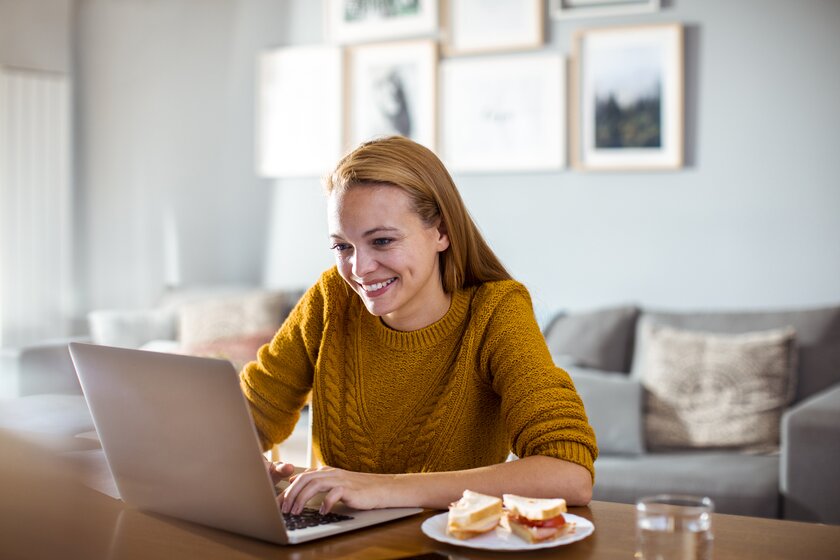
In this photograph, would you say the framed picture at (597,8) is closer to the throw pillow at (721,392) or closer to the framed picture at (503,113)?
the framed picture at (503,113)

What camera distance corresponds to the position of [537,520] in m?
1.04

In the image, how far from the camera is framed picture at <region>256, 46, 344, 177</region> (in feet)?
14.6

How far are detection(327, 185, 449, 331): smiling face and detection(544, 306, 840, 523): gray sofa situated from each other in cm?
160

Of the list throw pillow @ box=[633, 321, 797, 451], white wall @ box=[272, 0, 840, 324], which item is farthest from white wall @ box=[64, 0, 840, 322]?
throw pillow @ box=[633, 321, 797, 451]

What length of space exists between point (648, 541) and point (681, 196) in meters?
2.97

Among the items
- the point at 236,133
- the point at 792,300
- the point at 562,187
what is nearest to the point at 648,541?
the point at 792,300

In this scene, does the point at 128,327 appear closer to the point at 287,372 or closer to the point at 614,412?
the point at 614,412

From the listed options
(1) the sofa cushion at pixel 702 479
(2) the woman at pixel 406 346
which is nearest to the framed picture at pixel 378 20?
(1) the sofa cushion at pixel 702 479

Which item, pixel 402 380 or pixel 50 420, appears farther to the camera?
pixel 402 380

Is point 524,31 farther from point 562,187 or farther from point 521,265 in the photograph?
point 521,265

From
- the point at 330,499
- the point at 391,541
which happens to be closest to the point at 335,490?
the point at 330,499

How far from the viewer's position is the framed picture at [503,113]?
13.0 ft

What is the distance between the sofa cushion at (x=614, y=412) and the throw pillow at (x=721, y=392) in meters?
0.10

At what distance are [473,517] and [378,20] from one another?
3.56m
